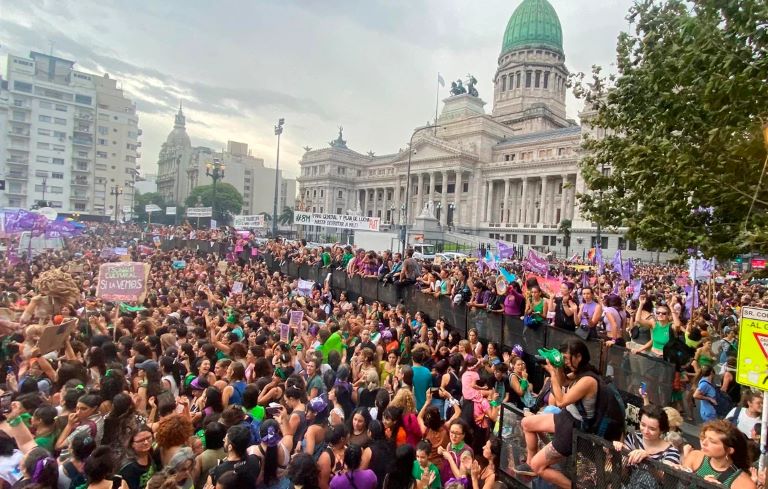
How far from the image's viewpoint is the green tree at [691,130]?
260 inches

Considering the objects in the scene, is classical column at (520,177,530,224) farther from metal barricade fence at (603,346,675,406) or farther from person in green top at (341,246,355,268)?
metal barricade fence at (603,346,675,406)

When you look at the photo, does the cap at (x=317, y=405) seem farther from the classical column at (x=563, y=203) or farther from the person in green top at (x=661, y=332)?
the classical column at (x=563, y=203)

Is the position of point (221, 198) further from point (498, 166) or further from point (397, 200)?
point (498, 166)

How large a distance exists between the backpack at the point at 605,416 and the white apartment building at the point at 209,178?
11224 centimetres

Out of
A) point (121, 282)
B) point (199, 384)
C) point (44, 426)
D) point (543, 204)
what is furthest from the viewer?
point (543, 204)

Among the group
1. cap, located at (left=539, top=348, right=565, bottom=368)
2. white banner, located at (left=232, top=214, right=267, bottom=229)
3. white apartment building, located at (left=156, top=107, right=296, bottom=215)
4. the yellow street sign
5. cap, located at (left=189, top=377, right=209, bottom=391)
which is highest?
white apartment building, located at (left=156, top=107, right=296, bottom=215)

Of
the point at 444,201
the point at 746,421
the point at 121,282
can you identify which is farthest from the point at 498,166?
the point at 746,421

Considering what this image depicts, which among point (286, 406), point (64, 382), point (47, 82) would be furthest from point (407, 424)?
point (47, 82)

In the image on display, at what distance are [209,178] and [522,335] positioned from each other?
123387 millimetres

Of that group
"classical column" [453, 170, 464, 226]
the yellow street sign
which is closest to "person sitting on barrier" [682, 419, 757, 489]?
the yellow street sign

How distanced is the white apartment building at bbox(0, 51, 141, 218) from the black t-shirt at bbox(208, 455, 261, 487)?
81.2m

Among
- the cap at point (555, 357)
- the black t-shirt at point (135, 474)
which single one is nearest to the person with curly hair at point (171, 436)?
the black t-shirt at point (135, 474)

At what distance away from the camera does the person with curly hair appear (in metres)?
4.16

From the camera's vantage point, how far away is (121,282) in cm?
1061
